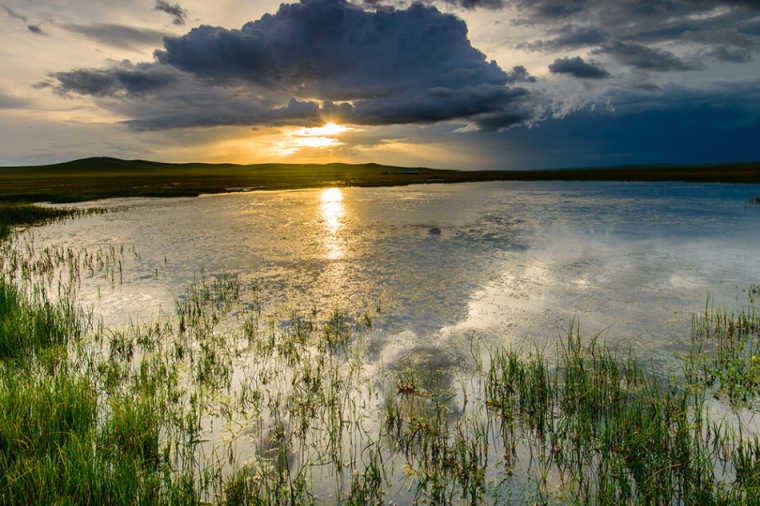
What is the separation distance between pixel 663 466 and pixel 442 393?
3.27m

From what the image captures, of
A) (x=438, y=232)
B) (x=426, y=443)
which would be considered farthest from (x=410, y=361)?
(x=438, y=232)

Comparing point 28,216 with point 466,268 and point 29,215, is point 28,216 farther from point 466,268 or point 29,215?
point 466,268

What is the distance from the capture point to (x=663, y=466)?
16.4ft

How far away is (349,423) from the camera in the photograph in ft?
20.6

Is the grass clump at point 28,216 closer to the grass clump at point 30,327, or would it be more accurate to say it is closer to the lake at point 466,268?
the lake at point 466,268

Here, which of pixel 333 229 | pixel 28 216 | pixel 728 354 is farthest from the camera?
pixel 28 216

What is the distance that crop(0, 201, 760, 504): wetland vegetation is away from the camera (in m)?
4.73

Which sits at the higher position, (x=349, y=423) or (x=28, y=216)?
(x=28, y=216)

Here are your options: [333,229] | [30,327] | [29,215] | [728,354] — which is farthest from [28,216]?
[728,354]

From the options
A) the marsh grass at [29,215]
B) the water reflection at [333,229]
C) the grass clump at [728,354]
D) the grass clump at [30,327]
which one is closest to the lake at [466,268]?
the water reflection at [333,229]

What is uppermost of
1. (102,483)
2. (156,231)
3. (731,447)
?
(156,231)

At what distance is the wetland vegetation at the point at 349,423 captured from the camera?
15.5ft

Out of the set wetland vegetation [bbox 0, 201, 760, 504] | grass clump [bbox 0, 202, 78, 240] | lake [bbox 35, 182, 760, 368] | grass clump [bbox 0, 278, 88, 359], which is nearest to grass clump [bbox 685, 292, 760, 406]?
wetland vegetation [bbox 0, 201, 760, 504]

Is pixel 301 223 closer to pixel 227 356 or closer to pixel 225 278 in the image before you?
pixel 225 278
